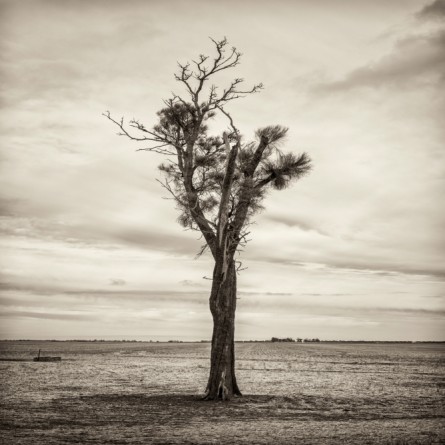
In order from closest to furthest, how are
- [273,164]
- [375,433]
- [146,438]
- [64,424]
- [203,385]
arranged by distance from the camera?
[146,438] < [375,433] < [64,424] < [273,164] < [203,385]

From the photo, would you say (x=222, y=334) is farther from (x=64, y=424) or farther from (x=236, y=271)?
(x=64, y=424)

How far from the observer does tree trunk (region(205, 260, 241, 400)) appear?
18.0 meters

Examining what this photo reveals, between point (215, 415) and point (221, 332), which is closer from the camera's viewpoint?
point (215, 415)

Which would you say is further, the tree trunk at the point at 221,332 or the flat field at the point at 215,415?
the tree trunk at the point at 221,332

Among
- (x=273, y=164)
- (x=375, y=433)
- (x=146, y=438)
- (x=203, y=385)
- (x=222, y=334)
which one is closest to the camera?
(x=146, y=438)

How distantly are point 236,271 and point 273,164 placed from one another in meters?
3.72

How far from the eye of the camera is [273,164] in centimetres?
1961

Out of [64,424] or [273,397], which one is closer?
[64,424]

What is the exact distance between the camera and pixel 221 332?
59.7 ft

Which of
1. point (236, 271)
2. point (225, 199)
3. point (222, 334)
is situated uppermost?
point (225, 199)

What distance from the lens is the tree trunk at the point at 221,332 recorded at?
18.0 metres

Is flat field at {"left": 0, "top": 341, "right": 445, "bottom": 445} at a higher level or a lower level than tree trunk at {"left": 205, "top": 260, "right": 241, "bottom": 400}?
lower

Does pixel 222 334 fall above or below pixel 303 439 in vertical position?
above

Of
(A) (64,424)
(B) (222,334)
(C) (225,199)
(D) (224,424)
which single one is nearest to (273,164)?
(C) (225,199)
